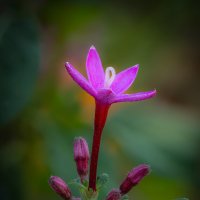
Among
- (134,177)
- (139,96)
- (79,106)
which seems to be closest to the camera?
(139,96)

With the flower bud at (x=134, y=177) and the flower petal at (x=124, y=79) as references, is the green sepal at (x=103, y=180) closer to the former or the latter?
the flower bud at (x=134, y=177)

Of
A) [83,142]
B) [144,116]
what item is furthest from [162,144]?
[83,142]

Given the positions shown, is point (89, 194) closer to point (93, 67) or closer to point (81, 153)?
point (81, 153)

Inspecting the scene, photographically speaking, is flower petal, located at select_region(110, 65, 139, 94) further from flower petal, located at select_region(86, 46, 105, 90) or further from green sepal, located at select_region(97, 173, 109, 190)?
green sepal, located at select_region(97, 173, 109, 190)

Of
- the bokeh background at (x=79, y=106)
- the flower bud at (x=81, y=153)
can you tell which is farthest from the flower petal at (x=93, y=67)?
the bokeh background at (x=79, y=106)

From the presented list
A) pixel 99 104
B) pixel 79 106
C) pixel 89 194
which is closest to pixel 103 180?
pixel 89 194
